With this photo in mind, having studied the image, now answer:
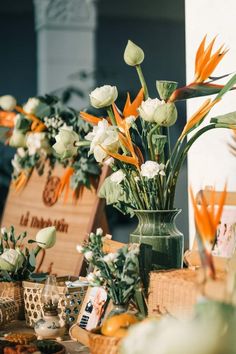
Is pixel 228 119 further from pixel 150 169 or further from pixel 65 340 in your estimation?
pixel 65 340

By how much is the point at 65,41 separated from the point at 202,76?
3540mm

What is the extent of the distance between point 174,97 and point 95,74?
3.69 m

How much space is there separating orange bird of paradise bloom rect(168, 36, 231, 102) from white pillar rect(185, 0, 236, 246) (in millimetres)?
239

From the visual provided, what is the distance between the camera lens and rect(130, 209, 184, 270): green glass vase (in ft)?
6.83

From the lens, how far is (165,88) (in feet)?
6.86

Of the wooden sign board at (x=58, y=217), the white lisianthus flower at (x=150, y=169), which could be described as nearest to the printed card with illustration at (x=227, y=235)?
the white lisianthus flower at (x=150, y=169)

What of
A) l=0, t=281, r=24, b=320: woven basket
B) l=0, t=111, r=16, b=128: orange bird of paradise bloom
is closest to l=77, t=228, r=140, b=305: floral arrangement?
l=0, t=281, r=24, b=320: woven basket

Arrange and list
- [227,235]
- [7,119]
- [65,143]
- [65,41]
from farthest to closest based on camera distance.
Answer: [65,41], [7,119], [65,143], [227,235]

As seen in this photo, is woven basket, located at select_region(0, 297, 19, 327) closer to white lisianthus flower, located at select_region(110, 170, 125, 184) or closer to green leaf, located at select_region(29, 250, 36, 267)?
green leaf, located at select_region(29, 250, 36, 267)

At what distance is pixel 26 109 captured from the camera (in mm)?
3080

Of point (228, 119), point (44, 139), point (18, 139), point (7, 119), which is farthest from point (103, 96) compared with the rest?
point (7, 119)

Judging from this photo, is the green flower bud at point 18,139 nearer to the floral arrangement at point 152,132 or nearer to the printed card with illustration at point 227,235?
the floral arrangement at point 152,132

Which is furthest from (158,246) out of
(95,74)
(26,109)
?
(95,74)

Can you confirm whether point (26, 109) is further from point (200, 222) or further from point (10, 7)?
point (10, 7)
